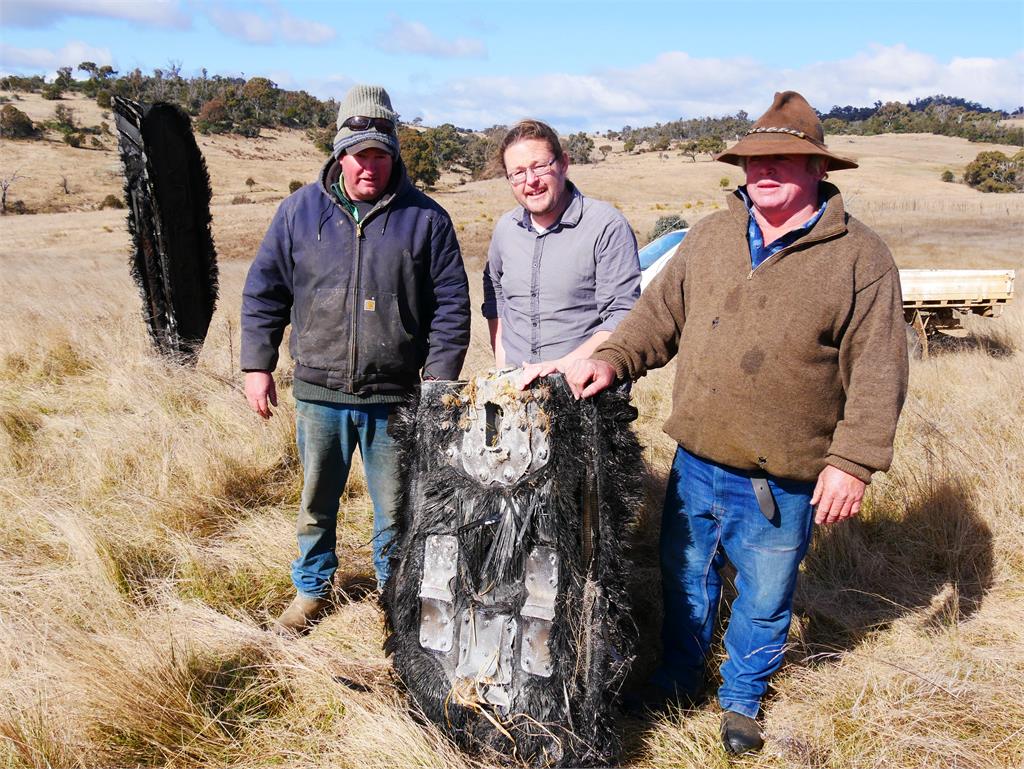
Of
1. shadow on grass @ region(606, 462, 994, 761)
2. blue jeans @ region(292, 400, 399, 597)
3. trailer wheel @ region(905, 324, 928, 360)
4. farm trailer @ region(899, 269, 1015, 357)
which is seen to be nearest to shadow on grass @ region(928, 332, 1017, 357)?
trailer wheel @ region(905, 324, 928, 360)

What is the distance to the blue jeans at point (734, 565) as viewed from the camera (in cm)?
257

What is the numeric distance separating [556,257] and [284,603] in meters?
2.08

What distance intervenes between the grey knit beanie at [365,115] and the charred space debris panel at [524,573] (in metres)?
1.19

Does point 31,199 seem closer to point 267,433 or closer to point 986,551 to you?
point 267,433

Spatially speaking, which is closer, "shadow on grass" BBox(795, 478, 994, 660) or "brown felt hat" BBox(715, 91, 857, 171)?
"brown felt hat" BBox(715, 91, 857, 171)

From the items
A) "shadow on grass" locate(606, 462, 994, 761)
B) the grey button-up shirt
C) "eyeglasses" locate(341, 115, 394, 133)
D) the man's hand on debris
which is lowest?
"shadow on grass" locate(606, 462, 994, 761)

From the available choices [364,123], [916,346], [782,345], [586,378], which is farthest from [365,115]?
[916,346]

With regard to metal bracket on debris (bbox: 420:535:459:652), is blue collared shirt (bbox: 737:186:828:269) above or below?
above

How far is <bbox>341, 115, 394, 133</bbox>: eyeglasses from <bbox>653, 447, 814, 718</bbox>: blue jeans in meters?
1.80

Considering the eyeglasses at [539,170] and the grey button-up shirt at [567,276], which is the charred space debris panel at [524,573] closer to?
the grey button-up shirt at [567,276]

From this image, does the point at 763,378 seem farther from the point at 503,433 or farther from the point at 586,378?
the point at 503,433

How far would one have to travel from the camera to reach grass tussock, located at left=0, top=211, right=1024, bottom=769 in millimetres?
2404

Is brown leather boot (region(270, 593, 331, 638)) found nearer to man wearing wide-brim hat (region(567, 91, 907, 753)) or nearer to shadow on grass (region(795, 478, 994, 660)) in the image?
man wearing wide-brim hat (region(567, 91, 907, 753))

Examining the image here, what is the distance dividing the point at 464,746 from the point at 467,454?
95 cm
